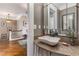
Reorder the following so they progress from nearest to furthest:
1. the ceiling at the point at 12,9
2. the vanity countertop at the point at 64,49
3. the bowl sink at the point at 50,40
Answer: the vanity countertop at the point at 64,49 → the bowl sink at the point at 50,40 → the ceiling at the point at 12,9

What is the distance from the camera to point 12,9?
1517 mm

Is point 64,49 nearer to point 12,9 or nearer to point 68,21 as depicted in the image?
point 68,21

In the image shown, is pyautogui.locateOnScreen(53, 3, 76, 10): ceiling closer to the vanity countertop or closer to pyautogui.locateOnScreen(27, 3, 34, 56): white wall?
pyautogui.locateOnScreen(27, 3, 34, 56): white wall

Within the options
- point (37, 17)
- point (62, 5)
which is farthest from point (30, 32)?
point (62, 5)

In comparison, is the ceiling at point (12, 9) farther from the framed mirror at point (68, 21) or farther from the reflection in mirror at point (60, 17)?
the framed mirror at point (68, 21)

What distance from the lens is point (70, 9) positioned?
1466 mm

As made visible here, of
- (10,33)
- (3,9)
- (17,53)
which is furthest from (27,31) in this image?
(3,9)

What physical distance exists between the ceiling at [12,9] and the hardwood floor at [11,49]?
42cm

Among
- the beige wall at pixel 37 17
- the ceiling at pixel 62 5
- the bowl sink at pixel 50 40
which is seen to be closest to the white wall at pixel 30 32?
the beige wall at pixel 37 17

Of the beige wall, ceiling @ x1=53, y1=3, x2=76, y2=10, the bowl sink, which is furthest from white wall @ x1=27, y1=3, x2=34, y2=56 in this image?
ceiling @ x1=53, y1=3, x2=76, y2=10

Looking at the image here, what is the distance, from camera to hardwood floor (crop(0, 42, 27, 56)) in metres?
1.53

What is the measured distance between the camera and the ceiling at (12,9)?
4.96 feet

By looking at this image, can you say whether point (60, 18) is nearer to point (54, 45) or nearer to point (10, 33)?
point (54, 45)

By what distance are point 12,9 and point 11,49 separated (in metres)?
0.58
